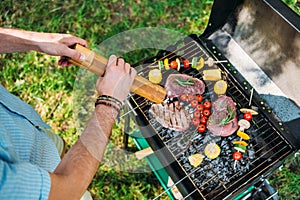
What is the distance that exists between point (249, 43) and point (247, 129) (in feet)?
2.51

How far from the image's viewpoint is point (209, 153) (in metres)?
2.67

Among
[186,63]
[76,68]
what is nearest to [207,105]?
[186,63]

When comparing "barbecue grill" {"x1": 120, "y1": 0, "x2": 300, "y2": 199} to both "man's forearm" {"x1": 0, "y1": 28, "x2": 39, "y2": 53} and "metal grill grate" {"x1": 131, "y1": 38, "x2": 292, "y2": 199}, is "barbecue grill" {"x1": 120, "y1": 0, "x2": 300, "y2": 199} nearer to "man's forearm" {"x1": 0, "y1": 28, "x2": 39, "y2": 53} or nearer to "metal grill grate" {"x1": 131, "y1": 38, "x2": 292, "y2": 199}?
"metal grill grate" {"x1": 131, "y1": 38, "x2": 292, "y2": 199}

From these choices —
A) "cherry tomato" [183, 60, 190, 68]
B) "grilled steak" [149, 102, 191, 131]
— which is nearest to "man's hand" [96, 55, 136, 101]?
"grilled steak" [149, 102, 191, 131]

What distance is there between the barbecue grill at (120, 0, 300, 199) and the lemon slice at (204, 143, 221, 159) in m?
0.04

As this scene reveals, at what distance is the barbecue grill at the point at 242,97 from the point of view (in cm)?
257

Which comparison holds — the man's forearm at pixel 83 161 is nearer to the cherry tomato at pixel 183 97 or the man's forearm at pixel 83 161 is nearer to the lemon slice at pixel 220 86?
the cherry tomato at pixel 183 97

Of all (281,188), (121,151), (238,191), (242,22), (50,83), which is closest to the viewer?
(238,191)

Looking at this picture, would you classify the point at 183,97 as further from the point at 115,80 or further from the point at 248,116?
the point at 115,80

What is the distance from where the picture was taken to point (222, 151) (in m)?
2.73

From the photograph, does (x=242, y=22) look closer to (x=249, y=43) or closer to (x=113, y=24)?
(x=249, y=43)

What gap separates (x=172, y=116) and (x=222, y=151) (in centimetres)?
47

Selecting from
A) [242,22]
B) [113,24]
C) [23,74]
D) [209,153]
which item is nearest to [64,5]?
[113,24]

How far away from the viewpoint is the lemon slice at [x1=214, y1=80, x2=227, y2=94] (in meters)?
2.81
